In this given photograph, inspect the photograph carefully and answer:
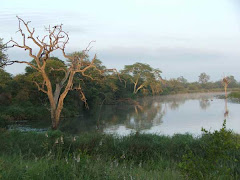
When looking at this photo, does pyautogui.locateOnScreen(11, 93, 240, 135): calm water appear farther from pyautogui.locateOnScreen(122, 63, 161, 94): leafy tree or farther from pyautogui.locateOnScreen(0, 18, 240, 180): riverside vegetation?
pyautogui.locateOnScreen(122, 63, 161, 94): leafy tree

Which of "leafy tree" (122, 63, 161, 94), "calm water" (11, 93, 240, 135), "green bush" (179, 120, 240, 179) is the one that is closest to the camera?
"green bush" (179, 120, 240, 179)

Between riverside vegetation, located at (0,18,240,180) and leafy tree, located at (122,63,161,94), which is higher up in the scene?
leafy tree, located at (122,63,161,94)

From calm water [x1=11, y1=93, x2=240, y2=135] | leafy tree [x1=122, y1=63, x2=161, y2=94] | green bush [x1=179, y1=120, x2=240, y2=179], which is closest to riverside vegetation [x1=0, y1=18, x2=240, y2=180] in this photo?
green bush [x1=179, y1=120, x2=240, y2=179]

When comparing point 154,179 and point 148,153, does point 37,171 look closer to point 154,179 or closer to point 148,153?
point 154,179

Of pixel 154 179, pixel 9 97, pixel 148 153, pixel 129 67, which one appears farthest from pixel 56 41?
pixel 129 67

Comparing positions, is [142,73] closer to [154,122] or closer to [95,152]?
[154,122]

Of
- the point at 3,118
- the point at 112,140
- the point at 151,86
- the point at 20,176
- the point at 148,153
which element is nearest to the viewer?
the point at 20,176

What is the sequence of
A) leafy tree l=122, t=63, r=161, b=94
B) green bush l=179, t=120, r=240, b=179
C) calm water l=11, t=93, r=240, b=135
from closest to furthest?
green bush l=179, t=120, r=240, b=179
calm water l=11, t=93, r=240, b=135
leafy tree l=122, t=63, r=161, b=94

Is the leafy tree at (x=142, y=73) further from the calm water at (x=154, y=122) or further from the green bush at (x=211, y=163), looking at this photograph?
the green bush at (x=211, y=163)

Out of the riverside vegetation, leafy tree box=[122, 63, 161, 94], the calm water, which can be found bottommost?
the calm water

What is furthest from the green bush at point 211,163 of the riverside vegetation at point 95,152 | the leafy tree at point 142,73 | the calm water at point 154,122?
the leafy tree at point 142,73

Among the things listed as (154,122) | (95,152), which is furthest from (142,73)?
(95,152)

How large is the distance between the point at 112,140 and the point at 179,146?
7.51ft

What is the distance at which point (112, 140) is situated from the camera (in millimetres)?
9227
